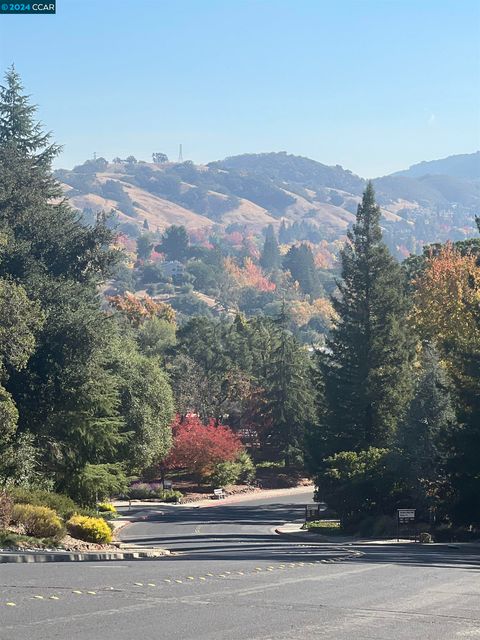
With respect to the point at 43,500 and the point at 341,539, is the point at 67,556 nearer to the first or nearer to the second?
the point at 43,500

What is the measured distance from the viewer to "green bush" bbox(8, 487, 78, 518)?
35.4 meters

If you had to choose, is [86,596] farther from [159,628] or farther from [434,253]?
[434,253]

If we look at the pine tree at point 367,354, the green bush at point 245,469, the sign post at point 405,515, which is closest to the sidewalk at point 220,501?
the green bush at point 245,469

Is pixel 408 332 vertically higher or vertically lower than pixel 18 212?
lower

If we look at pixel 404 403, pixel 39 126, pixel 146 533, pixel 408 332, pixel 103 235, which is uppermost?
pixel 39 126

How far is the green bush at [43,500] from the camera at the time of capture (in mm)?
35366

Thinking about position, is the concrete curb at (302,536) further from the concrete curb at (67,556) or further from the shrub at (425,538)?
the concrete curb at (67,556)

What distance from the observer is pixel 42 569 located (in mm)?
20422

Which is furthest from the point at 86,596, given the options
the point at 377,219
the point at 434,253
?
the point at 434,253

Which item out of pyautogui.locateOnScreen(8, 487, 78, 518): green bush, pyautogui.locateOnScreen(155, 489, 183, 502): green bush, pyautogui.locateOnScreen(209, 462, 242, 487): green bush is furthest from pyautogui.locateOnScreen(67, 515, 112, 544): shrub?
pyautogui.locateOnScreen(209, 462, 242, 487): green bush

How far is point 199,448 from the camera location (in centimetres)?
8381

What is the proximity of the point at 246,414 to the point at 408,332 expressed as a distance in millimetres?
31766

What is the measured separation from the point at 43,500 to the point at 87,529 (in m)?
3.36

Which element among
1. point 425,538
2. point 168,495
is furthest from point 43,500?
point 168,495
